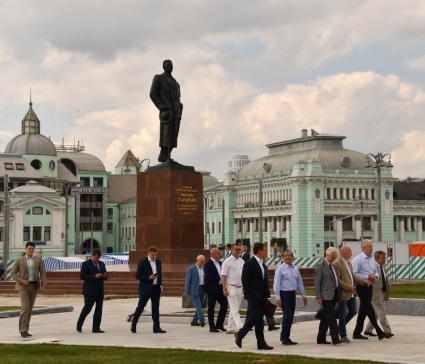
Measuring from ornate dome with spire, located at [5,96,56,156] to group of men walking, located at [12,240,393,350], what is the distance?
98.6 m

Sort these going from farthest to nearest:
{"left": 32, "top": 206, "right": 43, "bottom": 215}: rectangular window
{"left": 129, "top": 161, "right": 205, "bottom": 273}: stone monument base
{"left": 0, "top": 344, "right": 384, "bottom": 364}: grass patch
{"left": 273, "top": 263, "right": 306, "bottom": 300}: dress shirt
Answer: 1. {"left": 32, "top": 206, "right": 43, "bottom": 215}: rectangular window
2. {"left": 129, "top": 161, "right": 205, "bottom": 273}: stone monument base
3. {"left": 273, "top": 263, "right": 306, "bottom": 300}: dress shirt
4. {"left": 0, "top": 344, "right": 384, "bottom": 364}: grass patch

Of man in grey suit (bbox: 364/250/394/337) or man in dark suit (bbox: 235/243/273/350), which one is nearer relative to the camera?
man in dark suit (bbox: 235/243/273/350)

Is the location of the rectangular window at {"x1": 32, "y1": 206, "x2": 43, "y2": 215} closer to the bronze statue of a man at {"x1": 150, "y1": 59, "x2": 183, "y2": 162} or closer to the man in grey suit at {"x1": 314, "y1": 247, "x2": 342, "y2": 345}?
the bronze statue of a man at {"x1": 150, "y1": 59, "x2": 183, "y2": 162}

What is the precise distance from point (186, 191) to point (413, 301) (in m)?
11.3

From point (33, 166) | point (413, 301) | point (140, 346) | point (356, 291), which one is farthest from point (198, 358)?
point (33, 166)

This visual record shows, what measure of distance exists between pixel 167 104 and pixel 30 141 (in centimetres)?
8667

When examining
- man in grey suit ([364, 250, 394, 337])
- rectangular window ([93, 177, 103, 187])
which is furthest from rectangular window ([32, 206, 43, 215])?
man in grey suit ([364, 250, 394, 337])

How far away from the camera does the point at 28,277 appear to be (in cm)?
1869

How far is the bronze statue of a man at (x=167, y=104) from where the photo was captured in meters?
33.7

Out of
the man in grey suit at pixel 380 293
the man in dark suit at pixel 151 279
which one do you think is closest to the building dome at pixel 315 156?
the man in dark suit at pixel 151 279

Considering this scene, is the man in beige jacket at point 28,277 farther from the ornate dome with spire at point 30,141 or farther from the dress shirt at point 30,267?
the ornate dome with spire at point 30,141

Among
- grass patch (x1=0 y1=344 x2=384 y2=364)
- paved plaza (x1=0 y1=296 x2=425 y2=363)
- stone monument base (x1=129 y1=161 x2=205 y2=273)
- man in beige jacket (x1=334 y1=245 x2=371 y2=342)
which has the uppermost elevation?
stone monument base (x1=129 y1=161 x2=205 y2=273)

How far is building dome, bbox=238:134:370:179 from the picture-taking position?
119938 mm

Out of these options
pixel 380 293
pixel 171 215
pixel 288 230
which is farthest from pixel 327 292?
pixel 288 230
